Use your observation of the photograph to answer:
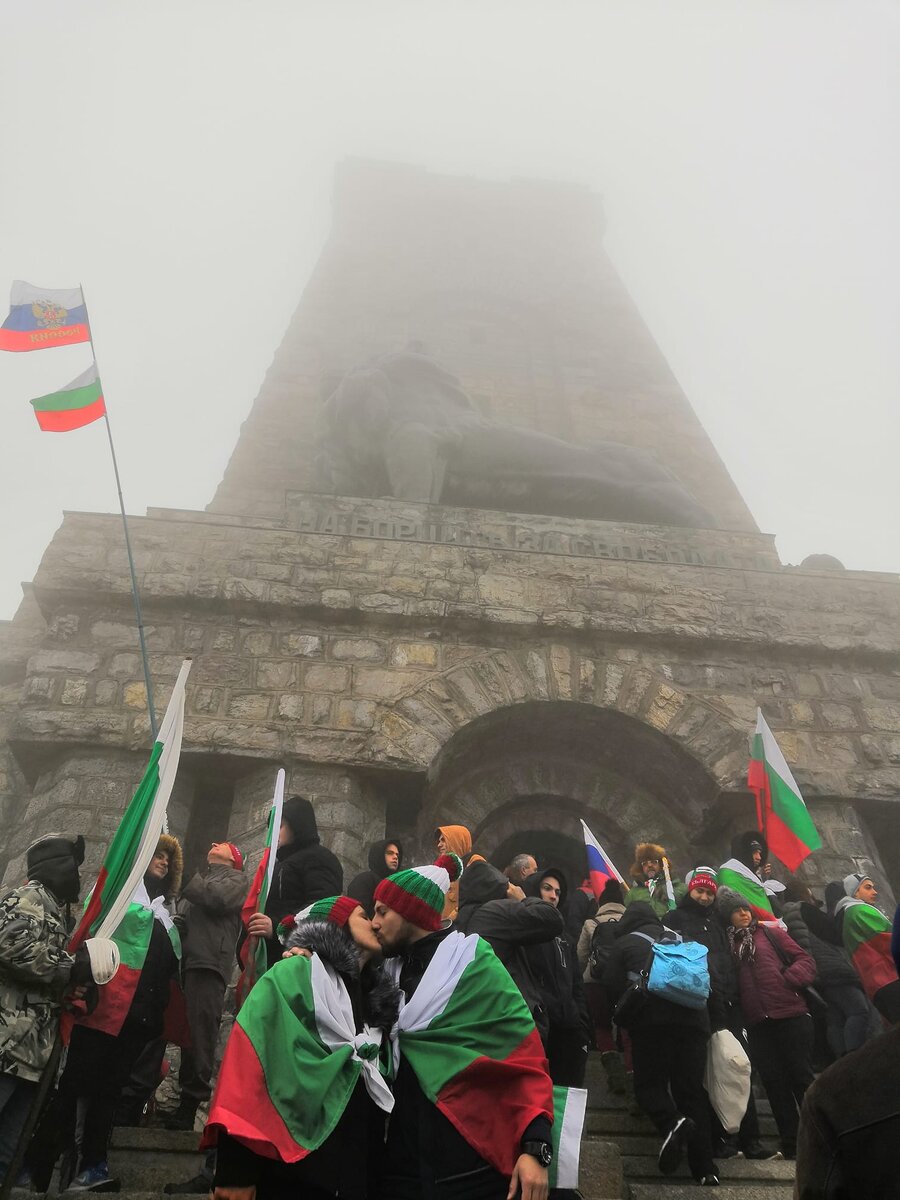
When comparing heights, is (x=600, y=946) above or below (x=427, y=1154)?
above

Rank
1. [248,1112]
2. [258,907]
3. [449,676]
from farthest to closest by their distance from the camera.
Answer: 1. [449,676]
2. [258,907]
3. [248,1112]

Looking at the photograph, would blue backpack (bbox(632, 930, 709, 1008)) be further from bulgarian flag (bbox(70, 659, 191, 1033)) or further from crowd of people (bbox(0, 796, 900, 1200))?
bulgarian flag (bbox(70, 659, 191, 1033))

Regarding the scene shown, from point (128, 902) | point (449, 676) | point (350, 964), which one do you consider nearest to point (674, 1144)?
point (350, 964)

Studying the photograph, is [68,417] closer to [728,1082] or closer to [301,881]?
[301,881]

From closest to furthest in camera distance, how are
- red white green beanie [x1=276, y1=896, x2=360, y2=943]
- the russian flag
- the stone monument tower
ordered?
red white green beanie [x1=276, y1=896, x2=360, y2=943], the russian flag, the stone monument tower

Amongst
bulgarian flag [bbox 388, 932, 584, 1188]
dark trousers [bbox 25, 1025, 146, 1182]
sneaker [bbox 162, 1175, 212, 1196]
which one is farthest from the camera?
dark trousers [bbox 25, 1025, 146, 1182]

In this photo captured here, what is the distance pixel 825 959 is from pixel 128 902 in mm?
3537

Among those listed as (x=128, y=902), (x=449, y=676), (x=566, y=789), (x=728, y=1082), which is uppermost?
(x=449, y=676)

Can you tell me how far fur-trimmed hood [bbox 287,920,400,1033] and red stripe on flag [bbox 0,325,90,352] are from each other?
6603 millimetres

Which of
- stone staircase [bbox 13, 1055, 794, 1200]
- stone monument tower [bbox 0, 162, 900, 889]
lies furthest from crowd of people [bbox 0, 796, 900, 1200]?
stone monument tower [bbox 0, 162, 900, 889]

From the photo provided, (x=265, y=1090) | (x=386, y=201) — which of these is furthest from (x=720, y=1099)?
(x=386, y=201)

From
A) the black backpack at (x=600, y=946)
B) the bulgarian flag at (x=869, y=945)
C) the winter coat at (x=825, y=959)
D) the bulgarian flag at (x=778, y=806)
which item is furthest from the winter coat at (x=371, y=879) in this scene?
the bulgarian flag at (x=778, y=806)

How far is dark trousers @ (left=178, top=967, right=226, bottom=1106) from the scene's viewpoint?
13.3 ft

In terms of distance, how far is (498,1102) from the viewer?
2.34m
